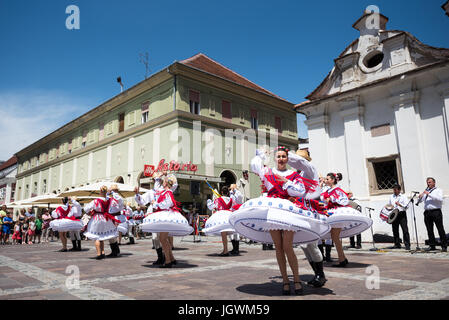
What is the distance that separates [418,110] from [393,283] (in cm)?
922

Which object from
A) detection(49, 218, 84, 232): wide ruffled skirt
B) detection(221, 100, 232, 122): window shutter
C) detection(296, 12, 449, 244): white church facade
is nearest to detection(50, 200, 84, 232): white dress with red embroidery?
detection(49, 218, 84, 232): wide ruffled skirt

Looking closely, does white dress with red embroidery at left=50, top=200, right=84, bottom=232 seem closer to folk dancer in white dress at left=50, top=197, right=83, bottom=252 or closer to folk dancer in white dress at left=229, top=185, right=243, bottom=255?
folk dancer in white dress at left=50, top=197, right=83, bottom=252

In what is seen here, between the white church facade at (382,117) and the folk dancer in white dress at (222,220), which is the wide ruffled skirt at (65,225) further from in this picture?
the white church facade at (382,117)

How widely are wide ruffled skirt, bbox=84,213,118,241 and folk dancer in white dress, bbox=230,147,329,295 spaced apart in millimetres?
5568

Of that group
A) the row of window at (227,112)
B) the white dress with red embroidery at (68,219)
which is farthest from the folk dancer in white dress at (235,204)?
the row of window at (227,112)

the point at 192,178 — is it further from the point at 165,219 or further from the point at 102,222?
the point at 165,219

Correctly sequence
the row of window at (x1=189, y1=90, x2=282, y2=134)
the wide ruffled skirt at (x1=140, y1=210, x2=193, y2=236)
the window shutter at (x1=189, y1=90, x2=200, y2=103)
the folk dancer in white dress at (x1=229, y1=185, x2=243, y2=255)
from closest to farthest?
1. the wide ruffled skirt at (x1=140, y1=210, x2=193, y2=236)
2. the folk dancer in white dress at (x1=229, y1=185, x2=243, y2=255)
3. the window shutter at (x1=189, y1=90, x2=200, y2=103)
4. the row of window at (x1=189, y1=90, x2=282, y2=134)

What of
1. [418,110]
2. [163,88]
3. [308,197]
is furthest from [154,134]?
[308,197]

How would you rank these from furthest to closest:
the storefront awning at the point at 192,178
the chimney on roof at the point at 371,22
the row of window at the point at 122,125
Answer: the row of window at the point at 122,125
the storefront awning at the point at 192,178
the chimney on roof at the point at 371,22

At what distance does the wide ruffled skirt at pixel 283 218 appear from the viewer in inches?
151

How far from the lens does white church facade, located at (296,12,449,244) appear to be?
37.0 feet

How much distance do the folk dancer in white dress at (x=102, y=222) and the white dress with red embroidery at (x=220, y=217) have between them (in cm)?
256

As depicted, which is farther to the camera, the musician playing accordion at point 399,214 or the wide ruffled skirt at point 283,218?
the musician playing accordion at point 399,214
